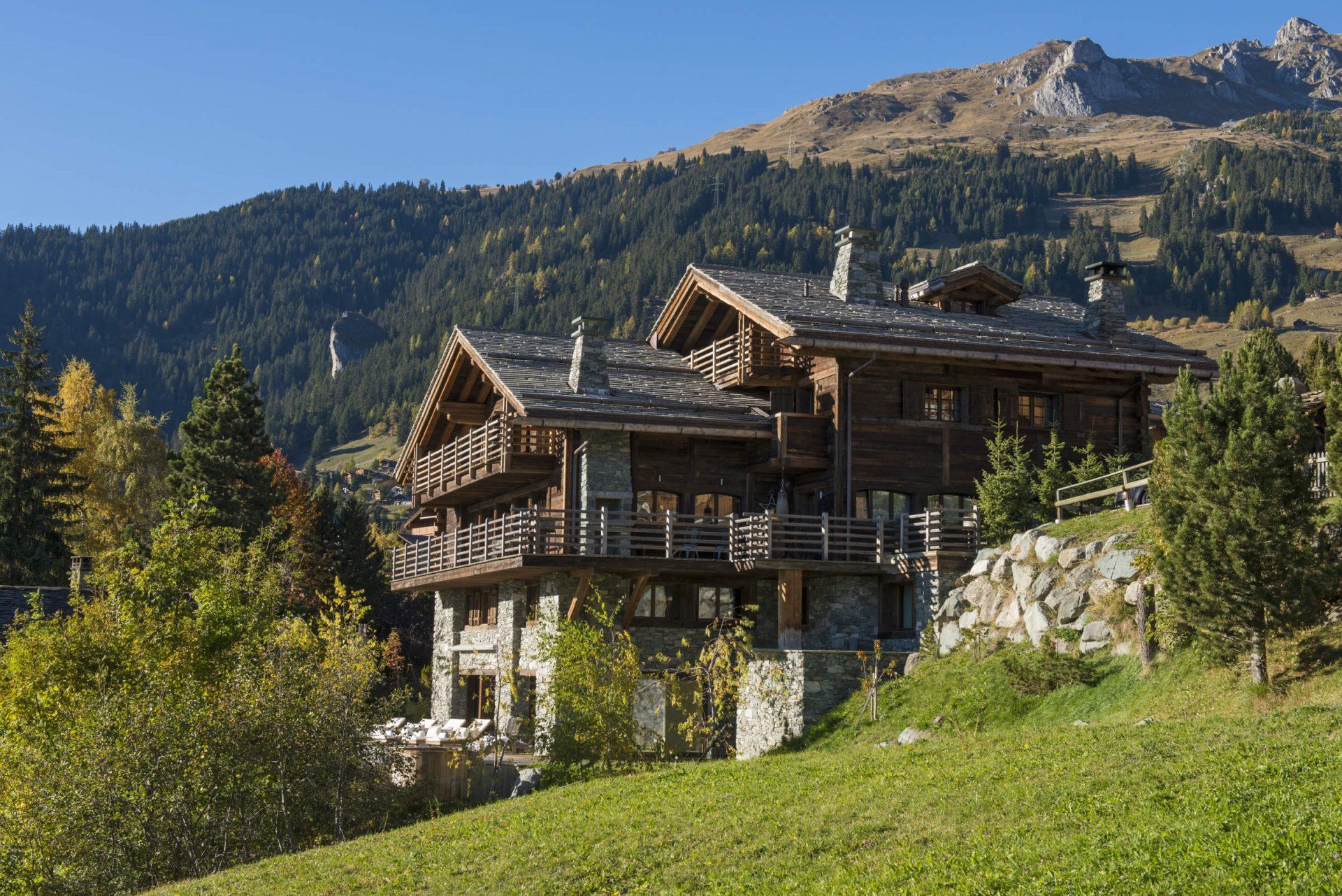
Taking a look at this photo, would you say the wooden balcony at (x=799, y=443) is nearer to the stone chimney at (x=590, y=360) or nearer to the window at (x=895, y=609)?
the window at (x=895, y=609)

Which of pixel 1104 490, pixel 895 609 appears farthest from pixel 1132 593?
pixel 895 609

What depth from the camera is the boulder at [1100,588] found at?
25.3 m

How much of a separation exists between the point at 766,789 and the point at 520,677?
1822 centimetres

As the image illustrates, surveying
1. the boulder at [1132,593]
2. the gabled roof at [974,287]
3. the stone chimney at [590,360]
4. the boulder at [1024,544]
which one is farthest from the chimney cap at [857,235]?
the boulder at [1132,593]

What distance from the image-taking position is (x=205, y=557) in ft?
94.9

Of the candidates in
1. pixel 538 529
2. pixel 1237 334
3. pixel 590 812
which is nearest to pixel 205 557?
pixel 538 529

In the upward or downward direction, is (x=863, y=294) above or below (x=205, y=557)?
above

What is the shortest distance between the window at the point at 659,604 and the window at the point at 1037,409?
10573 millimetres

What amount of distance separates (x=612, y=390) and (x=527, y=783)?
40.7 feet

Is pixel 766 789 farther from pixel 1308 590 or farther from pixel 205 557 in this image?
pixel 205 557

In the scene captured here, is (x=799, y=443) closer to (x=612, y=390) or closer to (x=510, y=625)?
(x=612, y=390)

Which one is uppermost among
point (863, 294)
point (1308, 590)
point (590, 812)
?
point (863, 294)

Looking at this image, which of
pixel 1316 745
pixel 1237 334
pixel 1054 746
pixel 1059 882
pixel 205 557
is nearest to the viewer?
pixel 1059 882

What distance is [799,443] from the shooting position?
34719 millimetres
